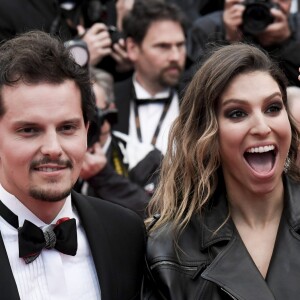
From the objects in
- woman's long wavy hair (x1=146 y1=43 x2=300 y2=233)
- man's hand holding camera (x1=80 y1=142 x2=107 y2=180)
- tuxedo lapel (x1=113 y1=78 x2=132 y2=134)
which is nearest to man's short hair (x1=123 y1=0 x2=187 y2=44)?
tuxedo lapel (x1=113 y1=78 x2=132 y2=134)

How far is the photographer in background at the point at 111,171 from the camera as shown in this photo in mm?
5008

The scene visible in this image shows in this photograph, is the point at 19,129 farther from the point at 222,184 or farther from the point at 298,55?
the point at 298,55

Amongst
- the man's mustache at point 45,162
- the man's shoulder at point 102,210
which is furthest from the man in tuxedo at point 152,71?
the man's mustache at point 45,162

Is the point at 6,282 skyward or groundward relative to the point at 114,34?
groundward

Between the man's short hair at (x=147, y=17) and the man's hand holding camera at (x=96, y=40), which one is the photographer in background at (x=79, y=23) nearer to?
the man's hand holding camera at (x=96, y=40)

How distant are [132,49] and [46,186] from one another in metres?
3.56

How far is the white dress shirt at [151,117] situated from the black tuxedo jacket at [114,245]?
2.11 m

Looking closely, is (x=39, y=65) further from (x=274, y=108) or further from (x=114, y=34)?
(x=114, y=34)

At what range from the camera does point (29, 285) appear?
3.02 meters

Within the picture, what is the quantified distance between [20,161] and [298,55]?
308 cm

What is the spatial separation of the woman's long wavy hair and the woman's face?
49 millimetres

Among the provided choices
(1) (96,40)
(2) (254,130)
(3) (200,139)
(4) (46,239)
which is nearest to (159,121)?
(1) (96,40)

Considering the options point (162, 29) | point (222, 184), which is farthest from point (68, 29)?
point (222, 184)

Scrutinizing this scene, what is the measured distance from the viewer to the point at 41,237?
3084 millimetres
